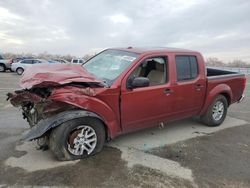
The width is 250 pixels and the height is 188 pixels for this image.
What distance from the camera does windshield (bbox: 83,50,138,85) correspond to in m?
4.45

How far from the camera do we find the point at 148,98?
4535 millimetres

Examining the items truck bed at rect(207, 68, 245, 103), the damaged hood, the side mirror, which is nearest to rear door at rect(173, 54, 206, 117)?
truck bed at rect(207, 68, 245, 103)

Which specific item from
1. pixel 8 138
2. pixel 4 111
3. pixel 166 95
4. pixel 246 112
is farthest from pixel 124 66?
pixel 246 112

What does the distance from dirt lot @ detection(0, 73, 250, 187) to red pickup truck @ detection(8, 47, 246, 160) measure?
34 centimetres

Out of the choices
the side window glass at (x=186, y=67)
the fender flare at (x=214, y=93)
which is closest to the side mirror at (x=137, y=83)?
the side window glass at (x=186, y=67)

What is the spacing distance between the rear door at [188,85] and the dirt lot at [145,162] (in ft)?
1.98

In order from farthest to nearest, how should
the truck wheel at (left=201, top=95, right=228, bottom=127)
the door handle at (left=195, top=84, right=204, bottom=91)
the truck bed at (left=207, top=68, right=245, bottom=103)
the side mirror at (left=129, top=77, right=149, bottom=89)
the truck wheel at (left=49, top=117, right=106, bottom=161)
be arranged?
the truck wheel at (left=201, top=95, right=228, bottom=127) → the truck bed at (left=207, top=68, right=245, bottom=103) → the door handle at (left=195, top=84, right=204, bottom=91) → the side mirror at (left=129, top=77, right=149, bottom=89) → the truck wheel at (left=49, top=117, right=106, bottom=161)

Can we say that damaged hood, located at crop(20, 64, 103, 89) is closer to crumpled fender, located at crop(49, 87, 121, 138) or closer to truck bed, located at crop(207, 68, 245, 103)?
crumpled fender, located at crop(49, 87, 121, 138)

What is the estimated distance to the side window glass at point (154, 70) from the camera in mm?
4902

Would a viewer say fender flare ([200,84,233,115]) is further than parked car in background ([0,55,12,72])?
No

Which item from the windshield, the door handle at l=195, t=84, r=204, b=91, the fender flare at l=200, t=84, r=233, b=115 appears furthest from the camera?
the fender flare at l=200, t=84, r=233, b=115

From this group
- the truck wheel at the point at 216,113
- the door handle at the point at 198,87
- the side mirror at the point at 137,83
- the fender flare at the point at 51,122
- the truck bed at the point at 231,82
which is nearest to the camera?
the fender flare at the point at 51,122

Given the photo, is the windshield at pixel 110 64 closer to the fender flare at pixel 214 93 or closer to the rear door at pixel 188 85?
the rear door at pixel 188 85

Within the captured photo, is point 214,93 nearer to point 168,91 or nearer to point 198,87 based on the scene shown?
point 198,87
